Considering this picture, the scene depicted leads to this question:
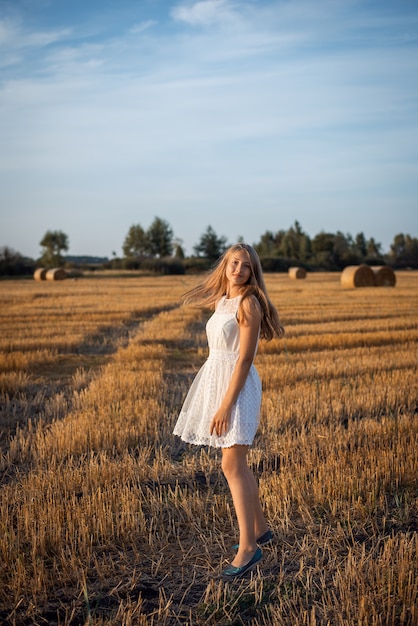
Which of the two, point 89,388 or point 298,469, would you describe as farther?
point 89,388

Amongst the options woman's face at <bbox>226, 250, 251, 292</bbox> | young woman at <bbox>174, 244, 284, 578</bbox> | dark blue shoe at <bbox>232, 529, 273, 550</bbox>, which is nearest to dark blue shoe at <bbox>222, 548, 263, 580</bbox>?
young woman at <bbox>174, 244, 284, 578</bbox>

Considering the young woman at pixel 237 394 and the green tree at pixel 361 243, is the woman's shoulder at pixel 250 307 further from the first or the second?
the green tree at pixel 361 243

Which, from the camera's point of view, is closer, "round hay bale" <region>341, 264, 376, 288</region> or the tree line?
"round hay bale" <region>341, 264, 376, 288</region>

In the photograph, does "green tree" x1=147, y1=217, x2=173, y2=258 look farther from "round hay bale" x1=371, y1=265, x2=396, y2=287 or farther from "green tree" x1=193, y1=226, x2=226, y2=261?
"round hay bale" x1=371, y1=265, x2=396, y2=287

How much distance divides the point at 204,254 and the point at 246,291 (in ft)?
300

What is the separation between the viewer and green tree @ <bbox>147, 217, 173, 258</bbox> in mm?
98688

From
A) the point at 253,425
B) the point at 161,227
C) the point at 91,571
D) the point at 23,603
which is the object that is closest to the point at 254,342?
the point at 253,425

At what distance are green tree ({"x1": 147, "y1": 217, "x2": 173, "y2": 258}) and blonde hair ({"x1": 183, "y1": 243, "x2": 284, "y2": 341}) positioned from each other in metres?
94.5

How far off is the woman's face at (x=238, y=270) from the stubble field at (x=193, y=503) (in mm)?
1747

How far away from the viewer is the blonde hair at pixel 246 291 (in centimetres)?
412

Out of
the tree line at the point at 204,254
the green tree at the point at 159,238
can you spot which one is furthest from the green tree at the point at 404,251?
the green tree at the point at 159,238

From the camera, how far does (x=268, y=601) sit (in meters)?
3.54

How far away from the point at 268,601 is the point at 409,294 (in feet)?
85.6

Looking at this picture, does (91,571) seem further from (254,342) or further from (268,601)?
(254,342)
